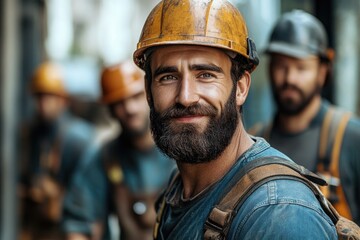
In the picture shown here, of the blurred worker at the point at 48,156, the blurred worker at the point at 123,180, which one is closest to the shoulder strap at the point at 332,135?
the blurred worker at the point at 123,180

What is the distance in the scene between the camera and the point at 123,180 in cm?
570

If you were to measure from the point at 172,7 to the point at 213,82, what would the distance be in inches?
12.3

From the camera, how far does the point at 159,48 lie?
3039mm

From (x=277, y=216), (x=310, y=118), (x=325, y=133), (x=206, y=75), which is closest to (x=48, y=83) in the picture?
(x=310, y=118)

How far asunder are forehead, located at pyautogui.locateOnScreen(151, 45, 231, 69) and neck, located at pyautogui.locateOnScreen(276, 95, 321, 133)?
85.9 inches

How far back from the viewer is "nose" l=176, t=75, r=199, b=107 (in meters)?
2.91

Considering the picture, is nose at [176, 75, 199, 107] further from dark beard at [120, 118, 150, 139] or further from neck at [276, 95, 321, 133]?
dark beard at [120, 118, 150, 139]

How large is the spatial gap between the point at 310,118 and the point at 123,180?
1.41 meters

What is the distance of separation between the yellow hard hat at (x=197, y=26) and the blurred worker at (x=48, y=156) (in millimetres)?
5389

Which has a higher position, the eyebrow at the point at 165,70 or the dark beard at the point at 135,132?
the eyebrow at the point at 165,70

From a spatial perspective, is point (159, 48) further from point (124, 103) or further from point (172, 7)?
point (124, 103)

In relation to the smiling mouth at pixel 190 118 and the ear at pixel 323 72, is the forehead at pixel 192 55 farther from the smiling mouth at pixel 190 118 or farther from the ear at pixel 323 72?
the ear at pixel 323 72

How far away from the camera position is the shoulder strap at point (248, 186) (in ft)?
8.73

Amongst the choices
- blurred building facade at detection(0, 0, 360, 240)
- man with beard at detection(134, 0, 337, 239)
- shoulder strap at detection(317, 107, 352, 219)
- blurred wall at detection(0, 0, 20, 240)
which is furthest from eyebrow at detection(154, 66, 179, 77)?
blurred wall at detection(0, 0, 20, 240)
